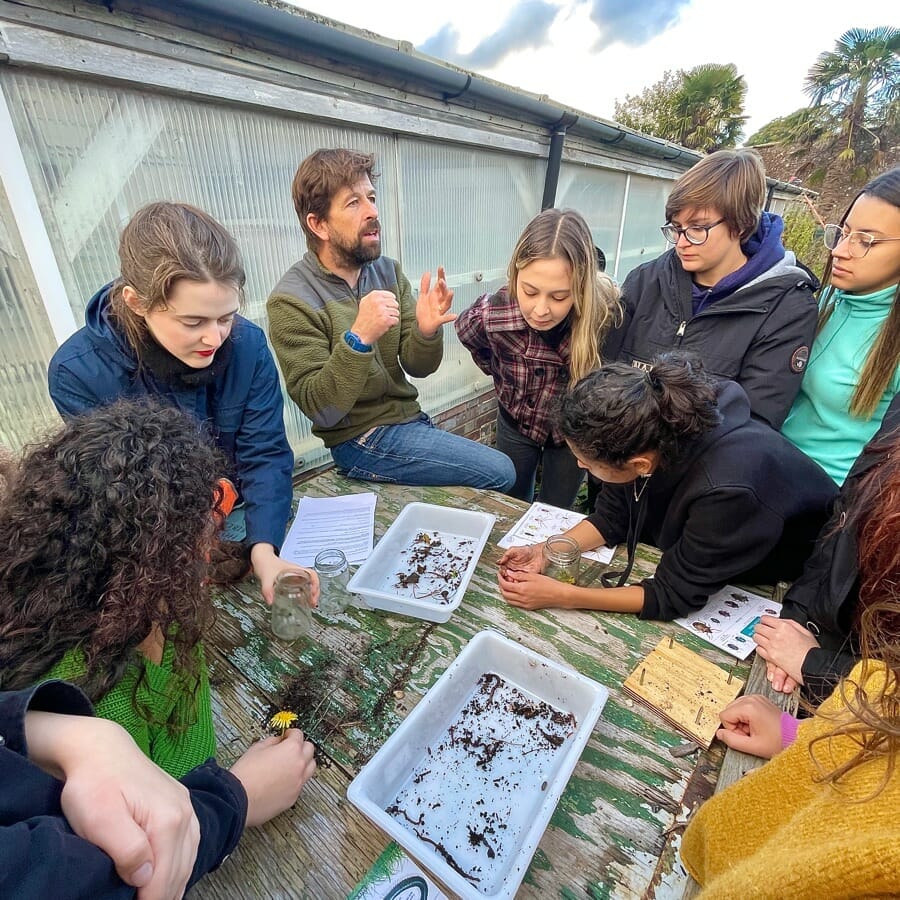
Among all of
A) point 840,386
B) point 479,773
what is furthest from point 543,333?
point 479,773

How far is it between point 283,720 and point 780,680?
121 cm

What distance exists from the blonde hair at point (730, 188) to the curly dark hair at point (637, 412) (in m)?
0.93

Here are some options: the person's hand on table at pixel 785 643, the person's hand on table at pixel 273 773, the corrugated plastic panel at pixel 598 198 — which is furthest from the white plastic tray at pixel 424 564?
the corrugated plastic panel at pixel 598 198

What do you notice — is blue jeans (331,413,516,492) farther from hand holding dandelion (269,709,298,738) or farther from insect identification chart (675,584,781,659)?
hand holding dandelion (269,709,298,738)

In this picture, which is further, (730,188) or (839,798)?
(730,188)

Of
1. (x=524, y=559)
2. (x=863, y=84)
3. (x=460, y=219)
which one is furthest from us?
(x=863, y=84)

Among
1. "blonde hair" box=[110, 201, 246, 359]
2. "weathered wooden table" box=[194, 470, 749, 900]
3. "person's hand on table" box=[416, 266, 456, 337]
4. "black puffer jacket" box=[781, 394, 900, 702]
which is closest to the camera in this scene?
"weathered wooden table" box=[194, 470, 749, 900]

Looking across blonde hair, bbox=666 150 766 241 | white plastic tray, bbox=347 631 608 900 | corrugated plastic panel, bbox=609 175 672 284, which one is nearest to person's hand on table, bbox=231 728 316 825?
white plastic tray, bbox=347 631 608 900

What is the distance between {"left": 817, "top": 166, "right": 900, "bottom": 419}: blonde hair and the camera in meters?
1.60

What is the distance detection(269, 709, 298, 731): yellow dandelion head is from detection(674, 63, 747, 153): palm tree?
62.7 feet

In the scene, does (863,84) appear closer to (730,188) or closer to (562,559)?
(730,188)

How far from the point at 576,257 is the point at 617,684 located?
1.63 meters

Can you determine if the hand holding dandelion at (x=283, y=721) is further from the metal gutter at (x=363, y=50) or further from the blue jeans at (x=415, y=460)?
the metal gutter at (x=363, y=50)

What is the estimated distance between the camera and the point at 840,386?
178 cm
